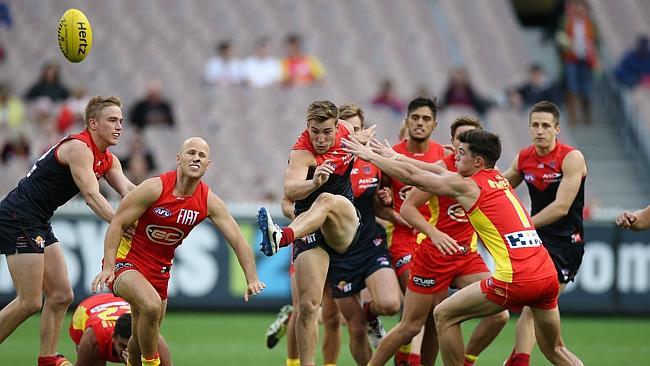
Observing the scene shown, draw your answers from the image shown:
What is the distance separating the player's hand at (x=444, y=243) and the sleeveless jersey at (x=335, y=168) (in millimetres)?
952

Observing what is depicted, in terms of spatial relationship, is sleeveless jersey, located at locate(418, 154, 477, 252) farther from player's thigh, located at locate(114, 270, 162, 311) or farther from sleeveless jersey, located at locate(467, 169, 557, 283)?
player's thigh, located at locate(114, 270, 162, 311)

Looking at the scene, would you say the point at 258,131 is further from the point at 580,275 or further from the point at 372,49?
the point at 580,275

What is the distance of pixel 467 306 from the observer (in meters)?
10.3

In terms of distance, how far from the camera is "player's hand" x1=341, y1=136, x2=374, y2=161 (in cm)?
1060

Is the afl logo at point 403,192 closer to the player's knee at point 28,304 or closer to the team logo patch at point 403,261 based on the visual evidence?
the team logo patch at point 403,261

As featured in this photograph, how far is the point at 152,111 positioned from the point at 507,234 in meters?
12.0

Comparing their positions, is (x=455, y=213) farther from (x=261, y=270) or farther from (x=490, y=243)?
(x=261, y=270)

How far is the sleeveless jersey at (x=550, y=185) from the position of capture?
12.0 metres

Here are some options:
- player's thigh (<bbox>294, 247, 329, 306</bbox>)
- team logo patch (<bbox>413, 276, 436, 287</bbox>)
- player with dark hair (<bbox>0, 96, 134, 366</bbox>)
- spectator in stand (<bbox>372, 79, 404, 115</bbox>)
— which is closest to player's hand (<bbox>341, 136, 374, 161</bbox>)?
player's thigh (<bbox>294, 247, 329, 306</bbox>)

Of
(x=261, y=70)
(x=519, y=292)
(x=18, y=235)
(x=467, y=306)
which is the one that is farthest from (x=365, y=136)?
(x=261, y=70)

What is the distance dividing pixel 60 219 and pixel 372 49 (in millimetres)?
8734

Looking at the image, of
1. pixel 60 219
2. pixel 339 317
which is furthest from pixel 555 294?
pixel 60 219

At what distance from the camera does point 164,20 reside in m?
24.2

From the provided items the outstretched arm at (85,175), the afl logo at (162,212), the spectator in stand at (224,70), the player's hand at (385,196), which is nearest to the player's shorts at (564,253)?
the player's hand at (385,196)
